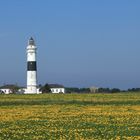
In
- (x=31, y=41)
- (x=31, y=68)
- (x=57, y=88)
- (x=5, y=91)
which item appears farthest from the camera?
(x=57, y=88)

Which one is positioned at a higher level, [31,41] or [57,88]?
[31,41]

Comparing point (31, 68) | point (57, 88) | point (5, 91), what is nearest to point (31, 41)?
point (31, 68)

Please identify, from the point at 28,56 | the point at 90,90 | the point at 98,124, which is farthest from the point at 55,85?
the point at 98,124

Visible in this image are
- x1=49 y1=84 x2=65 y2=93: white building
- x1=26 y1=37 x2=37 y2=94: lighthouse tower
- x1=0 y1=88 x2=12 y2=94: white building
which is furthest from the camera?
x1=49 y1=84 x2=65 y2=93: white building

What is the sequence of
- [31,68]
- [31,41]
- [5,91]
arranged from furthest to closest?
[5,91], [31,41], [31,68]

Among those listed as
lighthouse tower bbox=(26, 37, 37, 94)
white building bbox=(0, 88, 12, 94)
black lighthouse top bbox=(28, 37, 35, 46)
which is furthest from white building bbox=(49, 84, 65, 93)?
lighthouse tower bbox=(26, 37, 37, 94)

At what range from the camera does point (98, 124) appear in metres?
27.1

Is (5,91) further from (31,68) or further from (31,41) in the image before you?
(31,68)

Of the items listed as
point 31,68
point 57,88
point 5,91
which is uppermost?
point 31,68

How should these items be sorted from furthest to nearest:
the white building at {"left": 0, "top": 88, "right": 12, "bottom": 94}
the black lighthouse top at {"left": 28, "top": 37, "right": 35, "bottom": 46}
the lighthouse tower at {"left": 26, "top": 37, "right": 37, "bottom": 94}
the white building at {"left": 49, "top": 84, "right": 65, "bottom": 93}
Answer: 1. the white building at {"left": 49, "top": 84, "right": 65, "bottom": 93}
2. the white building at {"left": 0, "top": 88, "right": 12, "bottom": 94}
3. the black lighthouse top at {"left": 28, "top": 37, "right": 35, "bottom": 46}
4. the lighthouse tower at {"left": 26, "top": 37, "right": 37, "bottom": 94}

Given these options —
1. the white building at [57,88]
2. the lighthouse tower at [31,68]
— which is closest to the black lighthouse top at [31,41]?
the lighthouse tower at [31,68]

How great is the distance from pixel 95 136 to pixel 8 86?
6410 inches

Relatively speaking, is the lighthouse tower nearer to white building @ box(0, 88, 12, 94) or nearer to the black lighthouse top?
the black lighthouse top

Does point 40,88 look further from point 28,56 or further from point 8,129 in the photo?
point 8,129
